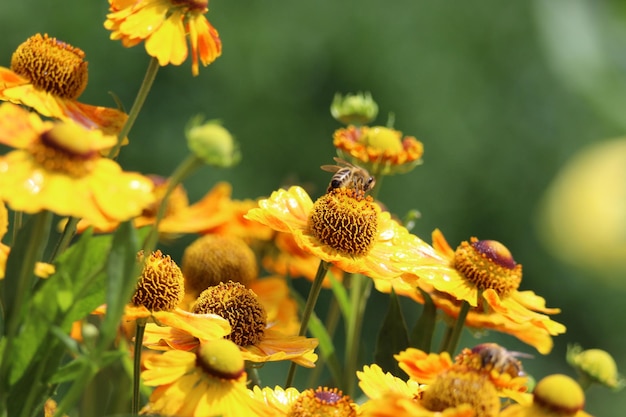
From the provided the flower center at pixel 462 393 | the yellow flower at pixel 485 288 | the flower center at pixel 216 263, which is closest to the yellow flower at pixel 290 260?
the flower center at pixel 216 263

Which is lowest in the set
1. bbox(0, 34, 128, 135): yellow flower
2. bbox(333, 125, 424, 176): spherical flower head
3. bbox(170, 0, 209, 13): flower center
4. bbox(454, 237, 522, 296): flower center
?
bbox(454, 237, 522, 296): flower center

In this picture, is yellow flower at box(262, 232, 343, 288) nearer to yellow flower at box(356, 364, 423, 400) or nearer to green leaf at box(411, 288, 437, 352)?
green leaf at box(411, 288, 437, 352)

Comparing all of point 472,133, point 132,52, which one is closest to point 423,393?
point 132,52

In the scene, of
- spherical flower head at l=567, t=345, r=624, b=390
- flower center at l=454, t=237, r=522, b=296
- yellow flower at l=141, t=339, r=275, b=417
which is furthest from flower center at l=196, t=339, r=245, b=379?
spherical flower head at l=567, t=345, r=624, b=390

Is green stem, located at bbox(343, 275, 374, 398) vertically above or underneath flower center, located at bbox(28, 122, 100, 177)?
Result: underneath

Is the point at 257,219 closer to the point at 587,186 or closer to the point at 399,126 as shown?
the point at 399,126

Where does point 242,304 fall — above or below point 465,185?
above

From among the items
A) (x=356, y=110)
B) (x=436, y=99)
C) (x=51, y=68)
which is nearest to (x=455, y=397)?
(x=51, y=68)
